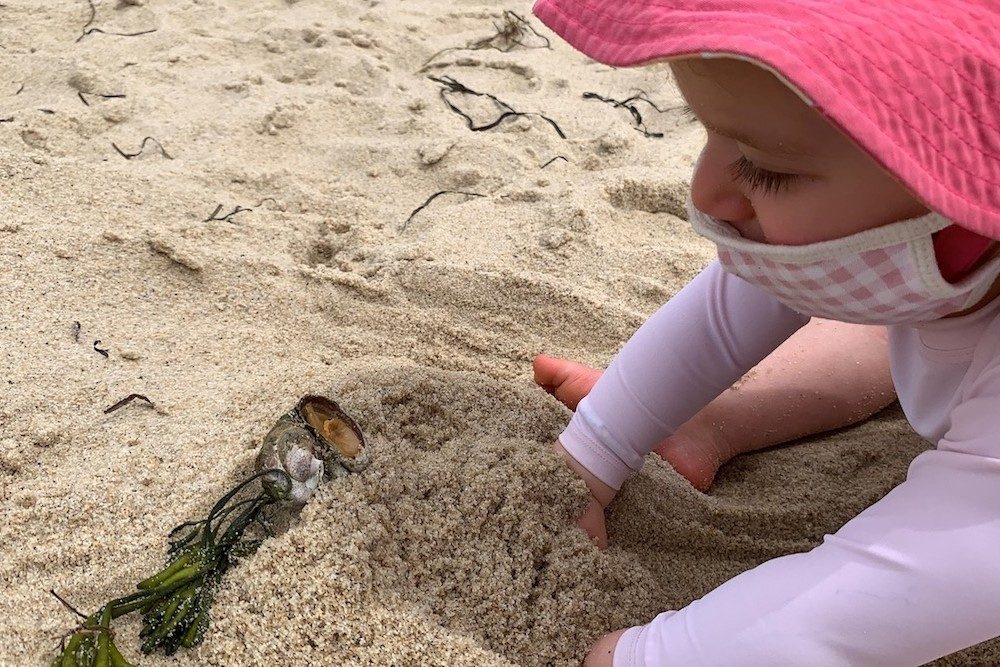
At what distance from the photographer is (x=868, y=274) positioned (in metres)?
0.88

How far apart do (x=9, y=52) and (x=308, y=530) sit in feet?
6.55

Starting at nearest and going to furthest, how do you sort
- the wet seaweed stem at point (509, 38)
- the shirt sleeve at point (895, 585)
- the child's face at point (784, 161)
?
the child's face at point (784, 161)
the shirt sleeve at point (895, 585)
the wet seaweed stem at point (509, 38)

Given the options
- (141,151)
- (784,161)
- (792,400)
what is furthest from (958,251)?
(141,151)

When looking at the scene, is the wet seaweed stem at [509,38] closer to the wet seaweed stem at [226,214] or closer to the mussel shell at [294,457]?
the wet seaweed stem at [226,214]

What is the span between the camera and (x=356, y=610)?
40.4 inches

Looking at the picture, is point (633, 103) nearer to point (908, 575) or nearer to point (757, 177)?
point (757, 177)

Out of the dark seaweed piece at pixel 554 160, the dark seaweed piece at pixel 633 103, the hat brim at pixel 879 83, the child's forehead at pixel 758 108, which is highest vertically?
the hat brim at pixel 879 83

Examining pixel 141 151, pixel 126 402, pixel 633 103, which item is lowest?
pixel 141 151

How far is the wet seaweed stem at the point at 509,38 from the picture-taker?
2652mm

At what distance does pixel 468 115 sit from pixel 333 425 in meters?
1.27

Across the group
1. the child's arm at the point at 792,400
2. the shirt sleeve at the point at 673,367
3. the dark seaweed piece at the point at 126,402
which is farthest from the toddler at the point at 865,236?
the dark seaweed piece at the point at 126,402

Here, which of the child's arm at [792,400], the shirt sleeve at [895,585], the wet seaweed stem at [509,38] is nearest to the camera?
the shirt sleeve at [895,585]

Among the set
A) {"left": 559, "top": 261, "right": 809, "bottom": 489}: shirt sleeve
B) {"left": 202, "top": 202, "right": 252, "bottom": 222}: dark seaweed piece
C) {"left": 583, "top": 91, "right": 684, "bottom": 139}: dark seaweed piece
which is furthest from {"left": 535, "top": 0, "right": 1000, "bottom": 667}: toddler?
{"left": 583, "top": 91, "right": 684, "bottom": 139}: dark seaweed piece

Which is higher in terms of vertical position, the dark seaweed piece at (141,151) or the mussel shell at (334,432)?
the mussel shell at (334,432)
